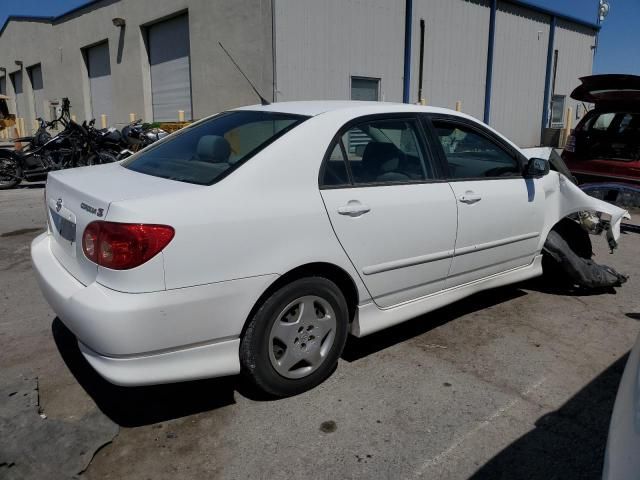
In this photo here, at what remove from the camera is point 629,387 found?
1634 millimetres

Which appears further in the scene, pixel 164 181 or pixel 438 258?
pixel 438 258

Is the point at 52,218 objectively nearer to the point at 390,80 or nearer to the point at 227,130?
the point at 227,130

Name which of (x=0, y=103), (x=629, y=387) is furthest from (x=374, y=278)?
(x=0, y=103)

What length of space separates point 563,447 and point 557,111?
76.6 feet

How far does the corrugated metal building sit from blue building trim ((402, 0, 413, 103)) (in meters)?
0.04

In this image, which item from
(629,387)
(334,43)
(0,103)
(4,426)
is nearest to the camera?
(629,387)

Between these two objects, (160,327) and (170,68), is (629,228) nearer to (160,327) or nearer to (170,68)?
(160,327)

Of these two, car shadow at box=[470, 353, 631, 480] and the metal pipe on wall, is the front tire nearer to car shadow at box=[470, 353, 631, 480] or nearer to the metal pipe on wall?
car shadow at box=[470, 353, 631, 480]

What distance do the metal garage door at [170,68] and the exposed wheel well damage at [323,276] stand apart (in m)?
14.1

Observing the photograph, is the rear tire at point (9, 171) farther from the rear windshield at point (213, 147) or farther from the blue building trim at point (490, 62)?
the blue building trim at point (490, 62)

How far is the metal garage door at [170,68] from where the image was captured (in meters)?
15.9

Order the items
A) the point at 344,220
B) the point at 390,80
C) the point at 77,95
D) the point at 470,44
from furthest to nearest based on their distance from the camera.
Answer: the point at 77,95
the point at 470,44
the point at 390,80
the point at 344,220

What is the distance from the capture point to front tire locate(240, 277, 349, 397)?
2719 mm

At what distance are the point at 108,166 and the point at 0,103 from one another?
812 inches
